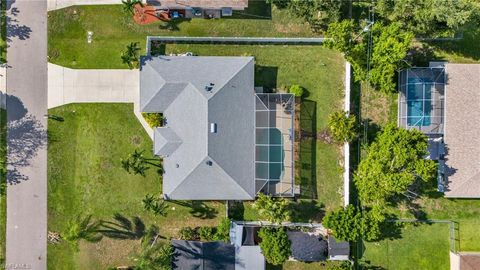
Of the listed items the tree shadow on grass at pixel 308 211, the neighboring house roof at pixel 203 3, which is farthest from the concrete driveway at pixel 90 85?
the tree shadow on grass at pixel 308 211

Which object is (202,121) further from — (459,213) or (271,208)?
(459,213)

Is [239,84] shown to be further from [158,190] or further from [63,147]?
[63,147]

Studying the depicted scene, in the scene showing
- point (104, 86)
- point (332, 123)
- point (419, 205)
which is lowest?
point (419, 205)

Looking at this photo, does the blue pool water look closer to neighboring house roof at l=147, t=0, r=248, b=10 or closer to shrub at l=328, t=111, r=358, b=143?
shrub at l=328, t=111, r=358, b=143

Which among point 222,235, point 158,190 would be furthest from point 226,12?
point 222,235

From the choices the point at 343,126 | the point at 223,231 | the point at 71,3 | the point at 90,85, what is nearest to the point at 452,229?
the point at 343,126
